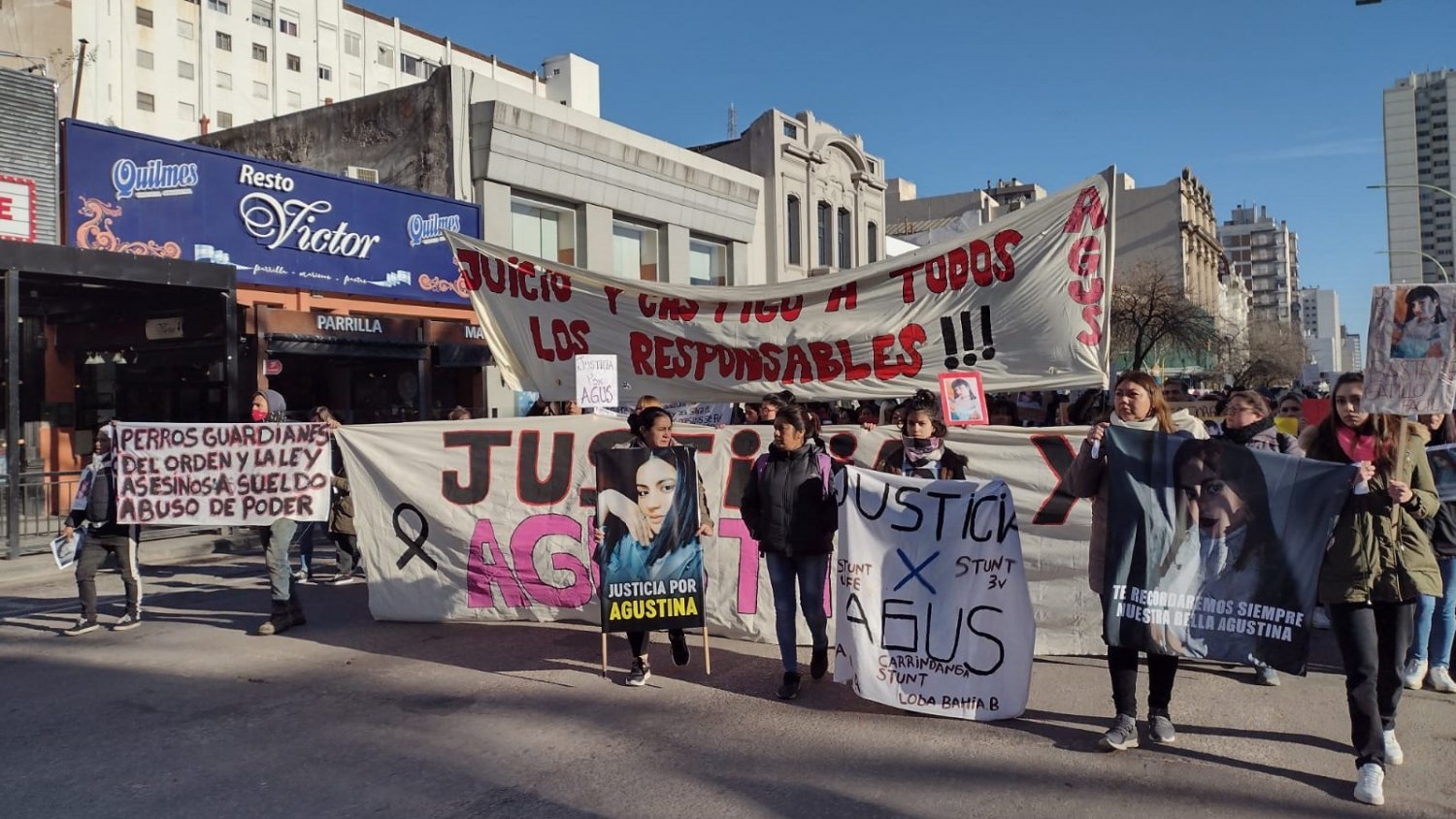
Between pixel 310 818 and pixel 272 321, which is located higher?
pixel 272 321

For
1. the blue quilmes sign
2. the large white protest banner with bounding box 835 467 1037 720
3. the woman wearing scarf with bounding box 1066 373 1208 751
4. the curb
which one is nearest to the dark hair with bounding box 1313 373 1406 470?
the woman wearing scarf with bounding box 1066 373 1208 751

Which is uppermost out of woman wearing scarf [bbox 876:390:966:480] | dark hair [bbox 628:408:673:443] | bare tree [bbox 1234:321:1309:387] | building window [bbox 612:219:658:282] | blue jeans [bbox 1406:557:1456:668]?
building window [bbox 612:219:658:282]

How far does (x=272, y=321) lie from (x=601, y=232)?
8.11 m

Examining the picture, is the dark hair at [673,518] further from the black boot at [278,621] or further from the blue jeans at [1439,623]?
the blue jeans at [1439,623]

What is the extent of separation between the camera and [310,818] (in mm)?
4121

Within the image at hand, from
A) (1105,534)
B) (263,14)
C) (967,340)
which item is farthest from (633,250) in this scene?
(263,14)

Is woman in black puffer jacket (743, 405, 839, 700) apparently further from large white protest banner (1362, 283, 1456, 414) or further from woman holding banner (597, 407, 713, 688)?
large white protest banner (1362, 283, 1456, 414)

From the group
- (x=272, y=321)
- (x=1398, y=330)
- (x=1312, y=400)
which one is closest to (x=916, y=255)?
(x=1398, y=330)

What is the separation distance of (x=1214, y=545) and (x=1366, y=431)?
0.84 m

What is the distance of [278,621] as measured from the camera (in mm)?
7516

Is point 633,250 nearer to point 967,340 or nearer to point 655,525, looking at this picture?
point 967,340

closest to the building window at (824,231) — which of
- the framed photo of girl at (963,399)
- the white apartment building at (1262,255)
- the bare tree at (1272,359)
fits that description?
the bare tree at (1272,359)

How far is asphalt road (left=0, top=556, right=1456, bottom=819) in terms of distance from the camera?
13.9ft

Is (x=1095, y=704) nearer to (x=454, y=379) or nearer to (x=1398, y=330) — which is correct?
(x=1398, y=330)
